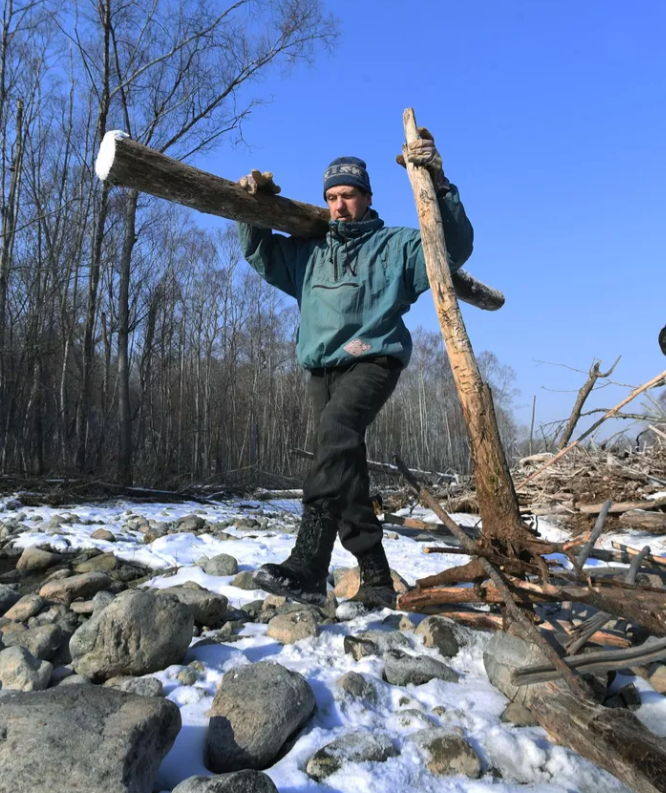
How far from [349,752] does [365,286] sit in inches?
73.5

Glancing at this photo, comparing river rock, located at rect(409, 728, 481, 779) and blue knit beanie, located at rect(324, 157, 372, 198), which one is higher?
blue knit beanie, located at rect(324, 157, 372, 198)

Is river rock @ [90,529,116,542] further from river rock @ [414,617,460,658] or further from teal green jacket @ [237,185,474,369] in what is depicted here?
river rock @ [414,617,460,658]

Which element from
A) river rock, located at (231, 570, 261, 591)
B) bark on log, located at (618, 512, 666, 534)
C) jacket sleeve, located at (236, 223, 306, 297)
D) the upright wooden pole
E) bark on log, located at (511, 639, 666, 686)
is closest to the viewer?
bark on log, located at (511, 639, 666, 686)

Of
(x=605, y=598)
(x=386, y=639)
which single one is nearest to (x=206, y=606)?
(x=386, y=639)

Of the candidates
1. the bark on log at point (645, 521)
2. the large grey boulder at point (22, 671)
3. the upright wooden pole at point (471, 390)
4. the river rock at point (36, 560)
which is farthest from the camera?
the bark on log at point (645, 521)

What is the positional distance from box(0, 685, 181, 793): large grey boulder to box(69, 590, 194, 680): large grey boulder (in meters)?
0.42

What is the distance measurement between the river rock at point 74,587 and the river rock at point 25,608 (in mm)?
161

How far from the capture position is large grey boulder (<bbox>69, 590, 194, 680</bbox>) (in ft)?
6.24

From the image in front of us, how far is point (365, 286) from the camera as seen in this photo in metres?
2.68

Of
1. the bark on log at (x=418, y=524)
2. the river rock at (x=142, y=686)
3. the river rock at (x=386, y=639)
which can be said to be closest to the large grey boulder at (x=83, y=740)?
the river rock at (x=142, y=686)

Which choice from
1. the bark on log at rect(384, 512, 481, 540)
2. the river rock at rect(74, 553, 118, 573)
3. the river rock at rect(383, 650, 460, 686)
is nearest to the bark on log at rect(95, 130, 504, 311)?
the bark on log at rect(384, 512, 481, 540)

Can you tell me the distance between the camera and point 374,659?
202 centimetres

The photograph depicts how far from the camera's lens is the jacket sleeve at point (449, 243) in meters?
2.65

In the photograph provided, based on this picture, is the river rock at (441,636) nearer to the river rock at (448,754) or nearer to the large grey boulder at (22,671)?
the river rock at (448,754)
